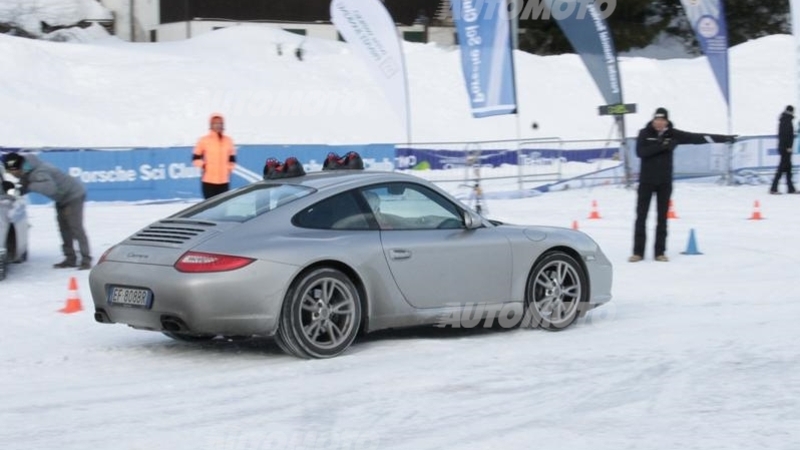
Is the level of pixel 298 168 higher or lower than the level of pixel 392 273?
higher

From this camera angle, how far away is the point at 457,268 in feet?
30.2

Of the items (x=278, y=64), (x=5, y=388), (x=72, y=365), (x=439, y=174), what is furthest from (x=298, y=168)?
(x=278, y=64)

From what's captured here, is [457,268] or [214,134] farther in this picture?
[214,134]

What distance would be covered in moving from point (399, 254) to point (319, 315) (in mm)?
786

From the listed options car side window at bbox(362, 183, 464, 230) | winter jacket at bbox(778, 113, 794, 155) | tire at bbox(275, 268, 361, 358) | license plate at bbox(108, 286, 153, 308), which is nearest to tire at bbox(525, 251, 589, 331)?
car side window at bbox(362, 183, 464, 230)

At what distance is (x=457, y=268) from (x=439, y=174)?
19.0m

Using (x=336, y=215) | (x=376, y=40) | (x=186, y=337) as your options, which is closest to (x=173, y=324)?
(x=186, y=337)

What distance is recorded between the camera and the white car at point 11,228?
13.4 metres

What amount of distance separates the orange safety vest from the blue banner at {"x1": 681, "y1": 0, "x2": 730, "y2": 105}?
13.9 meters

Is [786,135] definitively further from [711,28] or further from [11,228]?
[11,228]

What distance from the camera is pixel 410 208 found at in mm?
9250

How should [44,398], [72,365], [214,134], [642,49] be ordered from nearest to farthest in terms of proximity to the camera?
[44,398] < [72,365] < [214,134] < [642,49]

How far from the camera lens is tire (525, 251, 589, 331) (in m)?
9.70

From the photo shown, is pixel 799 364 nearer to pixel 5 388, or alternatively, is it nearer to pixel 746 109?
pixel 5 388
